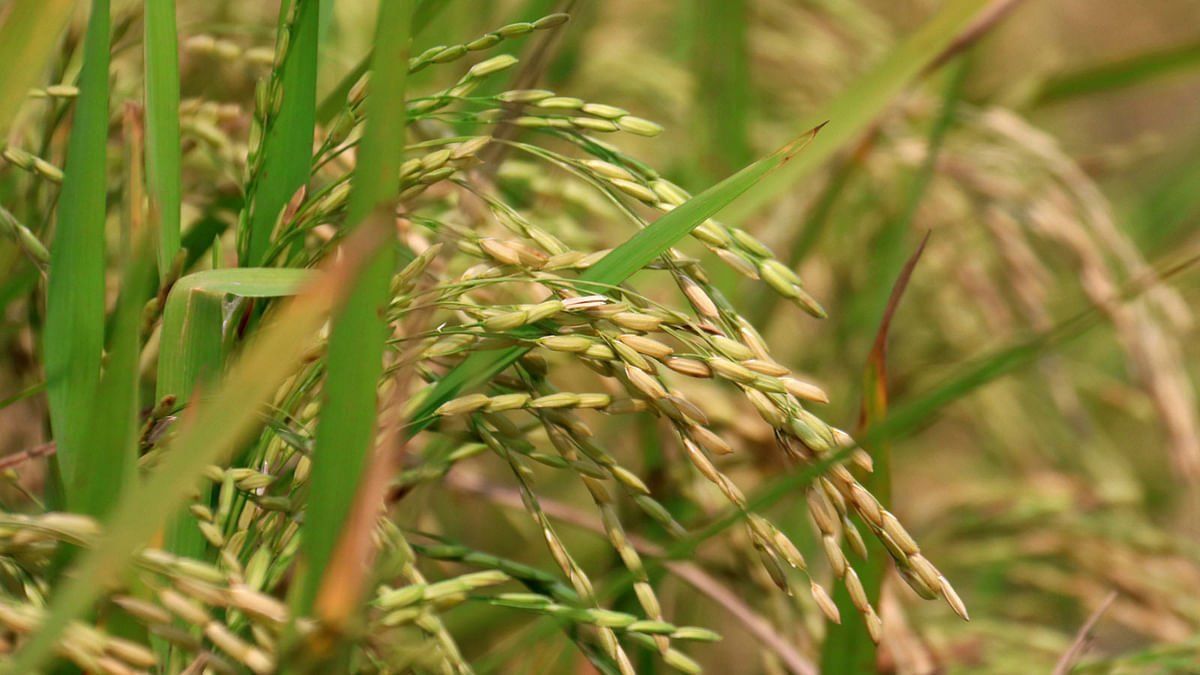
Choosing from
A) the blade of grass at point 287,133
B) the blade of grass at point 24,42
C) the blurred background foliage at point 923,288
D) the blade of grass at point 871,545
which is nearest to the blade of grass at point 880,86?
the blurred background foliage at point 923,288

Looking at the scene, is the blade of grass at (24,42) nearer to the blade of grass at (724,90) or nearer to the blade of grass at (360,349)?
the blade of grass at (360,349)

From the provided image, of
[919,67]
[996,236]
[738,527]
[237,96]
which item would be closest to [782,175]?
[919,67]

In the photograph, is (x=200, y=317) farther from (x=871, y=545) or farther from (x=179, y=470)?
(x=871, y=545)

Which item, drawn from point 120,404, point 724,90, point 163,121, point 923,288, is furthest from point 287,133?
point 923,288

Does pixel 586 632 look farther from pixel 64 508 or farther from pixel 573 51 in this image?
pixel 573 51

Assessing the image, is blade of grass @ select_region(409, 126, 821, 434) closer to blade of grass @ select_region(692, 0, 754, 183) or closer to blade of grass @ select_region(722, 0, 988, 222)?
blade of grass @ select_region(722, 0, 988, 222)

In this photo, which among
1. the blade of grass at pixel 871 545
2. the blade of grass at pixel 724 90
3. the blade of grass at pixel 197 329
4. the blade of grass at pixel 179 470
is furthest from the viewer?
the blade of grass at pixel 724 90
